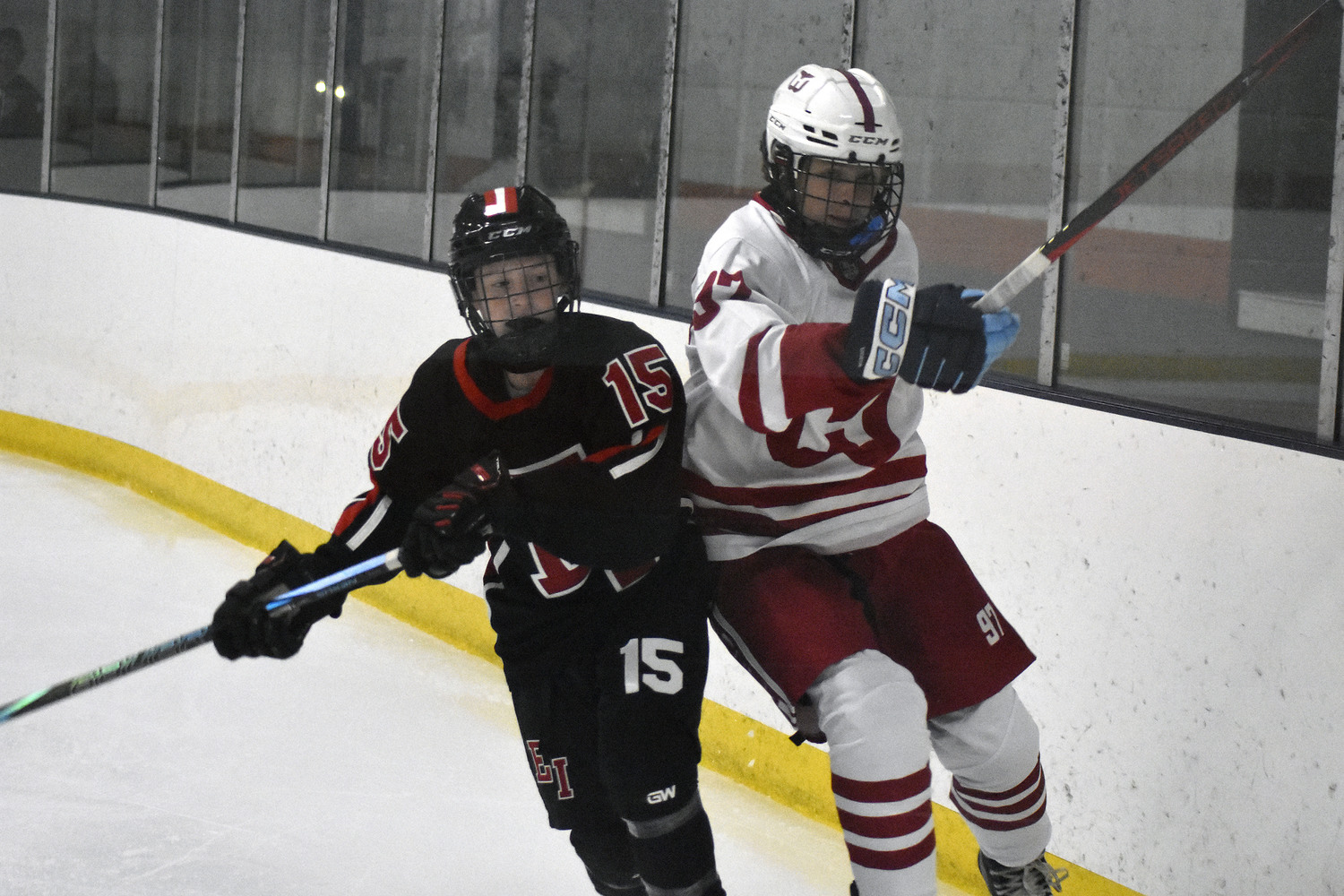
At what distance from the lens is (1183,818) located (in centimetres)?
208

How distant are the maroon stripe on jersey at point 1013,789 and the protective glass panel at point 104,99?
3.86 metres

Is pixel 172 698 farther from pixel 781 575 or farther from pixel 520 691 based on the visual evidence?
pixel 781 575

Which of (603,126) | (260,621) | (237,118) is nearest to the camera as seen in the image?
(260,621)

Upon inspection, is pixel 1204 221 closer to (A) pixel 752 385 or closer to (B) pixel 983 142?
(B) pixel 983 142

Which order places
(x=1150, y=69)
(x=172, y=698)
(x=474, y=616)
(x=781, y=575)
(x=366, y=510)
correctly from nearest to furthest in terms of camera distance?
(x=781, y=575)
(x=366, y=510)
(x=1150, y=69)
(x=172, y=698)
(x=474, y=616)

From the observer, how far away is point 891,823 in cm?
151

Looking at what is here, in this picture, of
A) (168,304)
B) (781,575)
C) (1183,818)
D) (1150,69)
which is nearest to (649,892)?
(781,575)

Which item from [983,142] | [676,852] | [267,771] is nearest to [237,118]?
[267,771]

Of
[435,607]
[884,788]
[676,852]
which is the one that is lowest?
[435,607]

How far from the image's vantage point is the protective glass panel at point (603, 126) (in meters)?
3.09

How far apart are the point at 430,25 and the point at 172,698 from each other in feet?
5.37

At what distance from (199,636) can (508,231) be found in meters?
0.62

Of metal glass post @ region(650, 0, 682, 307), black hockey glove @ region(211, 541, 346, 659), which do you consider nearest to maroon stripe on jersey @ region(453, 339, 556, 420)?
black hockey glove @ region(211, 541, 346, 659)

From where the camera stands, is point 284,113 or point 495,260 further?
point 284,113
